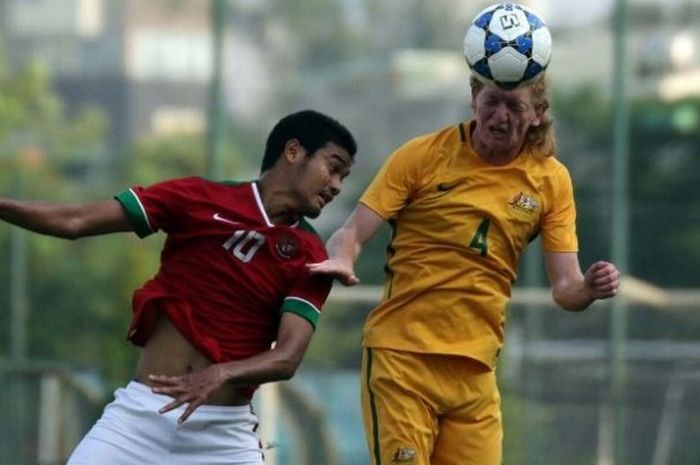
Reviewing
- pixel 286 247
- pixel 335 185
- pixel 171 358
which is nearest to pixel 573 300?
pixel 335 185

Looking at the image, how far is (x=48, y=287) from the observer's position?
1497 centimetres

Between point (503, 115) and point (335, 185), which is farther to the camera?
point (503, 115)

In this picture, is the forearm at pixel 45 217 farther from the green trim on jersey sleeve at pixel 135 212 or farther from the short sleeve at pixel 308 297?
the short sleeve at pixel 308 297

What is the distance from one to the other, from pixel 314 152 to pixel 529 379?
7.31 metres

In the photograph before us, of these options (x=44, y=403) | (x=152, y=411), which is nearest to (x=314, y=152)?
(x=152, y=411)

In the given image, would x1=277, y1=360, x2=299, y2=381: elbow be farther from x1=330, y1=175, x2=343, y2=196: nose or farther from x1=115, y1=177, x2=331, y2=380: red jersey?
x1=330, y1=175, x2=343, y2=196: nose

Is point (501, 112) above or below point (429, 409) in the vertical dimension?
above

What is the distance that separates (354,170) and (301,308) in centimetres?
810

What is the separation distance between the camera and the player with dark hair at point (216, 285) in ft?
20.6

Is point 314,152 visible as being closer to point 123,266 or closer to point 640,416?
point 640,416

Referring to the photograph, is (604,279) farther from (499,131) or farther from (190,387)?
(190,387)

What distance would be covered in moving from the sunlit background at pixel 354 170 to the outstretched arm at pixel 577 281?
19.8ft

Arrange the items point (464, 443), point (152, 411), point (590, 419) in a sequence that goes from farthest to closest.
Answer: point (590, 419)
point (464, 443)
point (152, 411)

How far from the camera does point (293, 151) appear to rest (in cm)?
654
